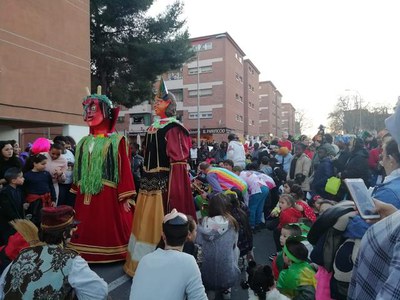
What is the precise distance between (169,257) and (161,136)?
2.43m

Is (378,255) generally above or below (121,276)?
above

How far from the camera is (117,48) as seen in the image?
734 inches

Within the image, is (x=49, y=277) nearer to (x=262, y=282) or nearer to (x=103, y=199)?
(x=262, y=282)

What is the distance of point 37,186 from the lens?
5.14 meters

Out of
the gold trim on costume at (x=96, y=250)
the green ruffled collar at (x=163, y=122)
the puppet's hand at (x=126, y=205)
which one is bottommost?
the gold trim on costume at (x=96, y=250)

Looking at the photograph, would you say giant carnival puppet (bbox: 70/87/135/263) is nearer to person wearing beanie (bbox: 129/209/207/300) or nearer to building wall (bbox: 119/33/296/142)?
person wearing beanie (bbox: 129/209/207/300)

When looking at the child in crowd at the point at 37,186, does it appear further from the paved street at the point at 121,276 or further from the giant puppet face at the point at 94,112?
the paved street at the point at 121,276

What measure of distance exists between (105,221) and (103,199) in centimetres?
30

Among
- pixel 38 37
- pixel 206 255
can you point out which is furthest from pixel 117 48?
pixel 206 255

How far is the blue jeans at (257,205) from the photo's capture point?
7098mm

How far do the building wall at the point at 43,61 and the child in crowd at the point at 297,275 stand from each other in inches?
475

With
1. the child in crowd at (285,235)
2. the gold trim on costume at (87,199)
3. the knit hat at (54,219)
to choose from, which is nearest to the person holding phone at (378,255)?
the knit hat at (54,219)

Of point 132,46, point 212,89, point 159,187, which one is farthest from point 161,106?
point 212,89

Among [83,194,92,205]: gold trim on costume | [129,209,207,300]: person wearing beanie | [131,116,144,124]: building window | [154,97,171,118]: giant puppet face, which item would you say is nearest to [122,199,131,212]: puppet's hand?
[83,194,92,205]: gold trim on costume
